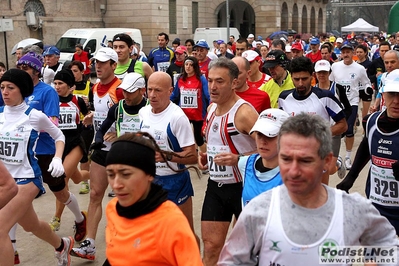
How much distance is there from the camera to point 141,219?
2855 mm

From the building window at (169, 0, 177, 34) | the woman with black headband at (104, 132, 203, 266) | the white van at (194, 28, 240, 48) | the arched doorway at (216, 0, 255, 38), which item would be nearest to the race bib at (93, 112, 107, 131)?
the woman with black headband at (104, 132, 203, 266)

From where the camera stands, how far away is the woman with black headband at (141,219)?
277 centimetres

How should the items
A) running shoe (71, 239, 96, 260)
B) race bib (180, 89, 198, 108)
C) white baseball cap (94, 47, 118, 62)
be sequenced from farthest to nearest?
race bib (180, 89, 198, 108) → white baseball cap (94, 47, 118, 62) → running shoe (71, 239, 96, 260)

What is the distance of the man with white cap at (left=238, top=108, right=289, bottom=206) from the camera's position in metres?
3.66

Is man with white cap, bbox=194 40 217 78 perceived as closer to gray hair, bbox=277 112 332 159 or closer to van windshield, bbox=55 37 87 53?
gray hair, bbox=277 112 332 159

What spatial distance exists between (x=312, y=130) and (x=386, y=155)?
1950 millimetres

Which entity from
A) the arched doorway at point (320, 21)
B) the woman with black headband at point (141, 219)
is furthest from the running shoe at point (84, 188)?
the arched doorway at point (320, 21)

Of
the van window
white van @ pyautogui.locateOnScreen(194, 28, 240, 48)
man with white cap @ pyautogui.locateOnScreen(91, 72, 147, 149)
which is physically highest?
white van @ pyautogui.locateOnScreen(194, 28, 240, 48)

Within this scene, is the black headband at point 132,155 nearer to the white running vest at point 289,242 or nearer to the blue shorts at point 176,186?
the white running vest at point 289,242

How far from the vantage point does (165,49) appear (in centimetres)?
1455

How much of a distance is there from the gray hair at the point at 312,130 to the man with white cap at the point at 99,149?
343 centimetres

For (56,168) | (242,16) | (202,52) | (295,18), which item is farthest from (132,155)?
(295,18)

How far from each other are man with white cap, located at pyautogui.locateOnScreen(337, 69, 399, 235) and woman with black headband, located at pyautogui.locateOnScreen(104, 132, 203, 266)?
68.5 inches

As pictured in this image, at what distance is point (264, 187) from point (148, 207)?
40.0 inches
